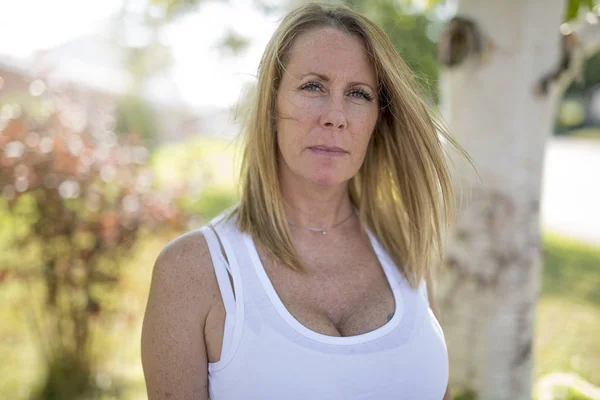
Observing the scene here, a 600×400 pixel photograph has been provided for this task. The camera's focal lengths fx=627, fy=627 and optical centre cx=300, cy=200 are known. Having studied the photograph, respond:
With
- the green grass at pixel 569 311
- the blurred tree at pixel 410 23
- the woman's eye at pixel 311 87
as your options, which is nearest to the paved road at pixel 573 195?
the green grass at pixel 569 311

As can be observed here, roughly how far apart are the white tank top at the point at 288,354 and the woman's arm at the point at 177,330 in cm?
6

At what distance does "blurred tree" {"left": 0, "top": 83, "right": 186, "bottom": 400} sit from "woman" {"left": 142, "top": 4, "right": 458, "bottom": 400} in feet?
7.98

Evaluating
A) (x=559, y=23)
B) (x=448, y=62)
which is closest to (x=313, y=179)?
(x=448, y=62)

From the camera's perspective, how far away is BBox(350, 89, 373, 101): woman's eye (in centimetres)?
228

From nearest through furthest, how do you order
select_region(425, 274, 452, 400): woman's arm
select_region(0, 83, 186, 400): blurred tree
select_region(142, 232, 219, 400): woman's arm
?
select_region(142, 232, 219, 400): woman's arm → select_region(425, 274, 452, 400): woman's arm → select_region(0, 83, 186, 400): blurred tree

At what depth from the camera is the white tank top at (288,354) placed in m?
1.95

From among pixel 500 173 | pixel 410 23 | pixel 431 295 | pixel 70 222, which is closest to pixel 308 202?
pixel 431 295

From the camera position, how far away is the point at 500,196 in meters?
3.57

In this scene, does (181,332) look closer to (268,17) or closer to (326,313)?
(326,313)

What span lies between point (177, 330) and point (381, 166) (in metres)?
1.17

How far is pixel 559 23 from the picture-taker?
3.51 m

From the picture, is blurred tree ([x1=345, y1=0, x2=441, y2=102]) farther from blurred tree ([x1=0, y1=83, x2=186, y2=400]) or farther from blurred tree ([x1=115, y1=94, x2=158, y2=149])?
blurred tree ([x1=115, y1=94, x2=158, y2=149])

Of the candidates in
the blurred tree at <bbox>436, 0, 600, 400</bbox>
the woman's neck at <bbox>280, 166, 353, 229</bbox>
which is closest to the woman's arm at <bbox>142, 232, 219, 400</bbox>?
the woman's neck at <bbox>280, 166, 353, 229</bbox>

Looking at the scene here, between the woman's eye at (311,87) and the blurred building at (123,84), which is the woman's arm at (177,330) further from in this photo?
the blurred building at (123,84)
